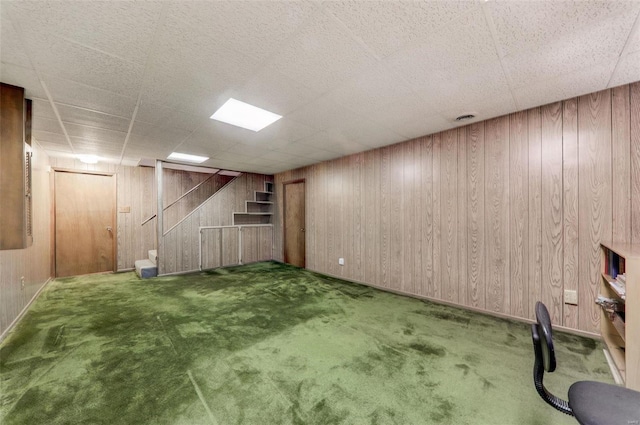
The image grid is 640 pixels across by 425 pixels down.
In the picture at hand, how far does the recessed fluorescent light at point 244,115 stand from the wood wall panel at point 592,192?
3.08m

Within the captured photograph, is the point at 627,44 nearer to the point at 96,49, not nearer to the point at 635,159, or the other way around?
the point at 635,159

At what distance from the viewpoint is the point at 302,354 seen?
7.03ft

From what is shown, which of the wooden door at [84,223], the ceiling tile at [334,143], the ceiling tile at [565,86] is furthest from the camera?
the wooden door at [84,223]

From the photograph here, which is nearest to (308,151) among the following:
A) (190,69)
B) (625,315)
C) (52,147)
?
(190,69)

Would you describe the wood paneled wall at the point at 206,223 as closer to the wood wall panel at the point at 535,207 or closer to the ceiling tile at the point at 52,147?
the ceiling tile at the point at 52,147

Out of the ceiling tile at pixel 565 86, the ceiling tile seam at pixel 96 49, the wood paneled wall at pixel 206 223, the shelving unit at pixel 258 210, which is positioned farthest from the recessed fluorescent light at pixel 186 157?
the ceiling tile at pixel 565 86

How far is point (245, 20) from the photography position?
141cm

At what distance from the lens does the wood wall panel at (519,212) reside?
8.90 feet

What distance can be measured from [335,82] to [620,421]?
2390 millimetres

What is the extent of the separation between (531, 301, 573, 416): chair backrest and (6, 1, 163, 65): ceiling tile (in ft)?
8.10

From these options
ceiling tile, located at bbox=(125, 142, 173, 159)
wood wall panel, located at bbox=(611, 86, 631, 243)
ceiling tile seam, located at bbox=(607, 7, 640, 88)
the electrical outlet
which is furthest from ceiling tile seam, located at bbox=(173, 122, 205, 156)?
the electrical outlet

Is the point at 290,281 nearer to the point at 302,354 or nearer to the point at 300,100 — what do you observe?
the point at 302,354

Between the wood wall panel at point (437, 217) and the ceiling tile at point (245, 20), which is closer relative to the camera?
the ceiling tile at point (245, 20)

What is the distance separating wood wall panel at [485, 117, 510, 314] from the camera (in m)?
2.84
